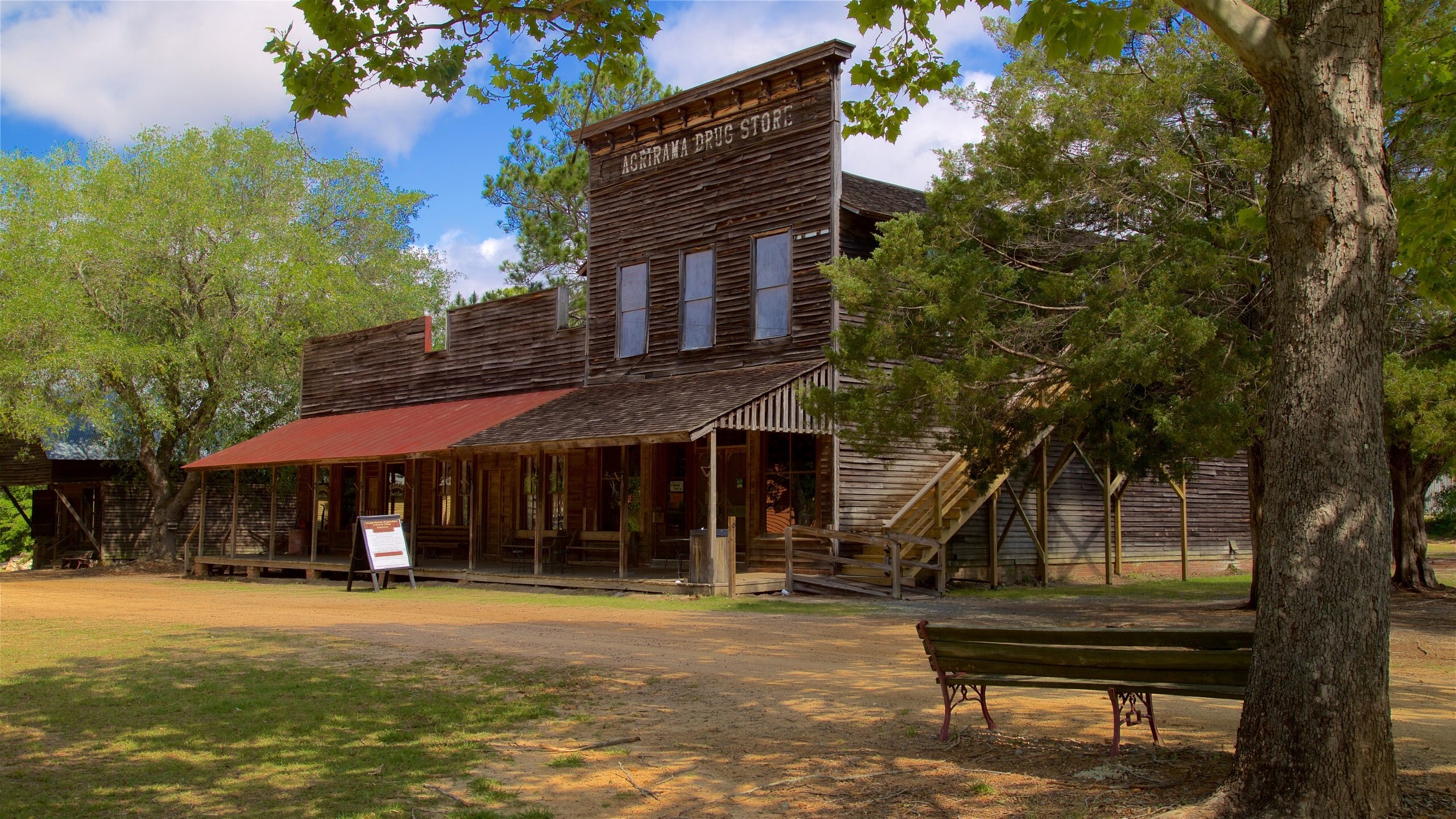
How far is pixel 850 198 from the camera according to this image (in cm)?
A: 1947

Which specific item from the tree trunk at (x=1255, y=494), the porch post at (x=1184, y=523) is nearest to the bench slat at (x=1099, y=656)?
the tree trunk at (x=1255, y=494)

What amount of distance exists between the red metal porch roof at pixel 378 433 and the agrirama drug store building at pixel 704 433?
0.12 metres

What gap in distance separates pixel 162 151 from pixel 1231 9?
3105 cm

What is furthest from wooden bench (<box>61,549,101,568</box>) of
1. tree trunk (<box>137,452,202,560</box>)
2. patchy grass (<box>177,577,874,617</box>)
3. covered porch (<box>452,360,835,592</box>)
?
covered porch (<box>452,360,835,592</box>)

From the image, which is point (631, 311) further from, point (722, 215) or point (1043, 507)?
point (1043, 507)

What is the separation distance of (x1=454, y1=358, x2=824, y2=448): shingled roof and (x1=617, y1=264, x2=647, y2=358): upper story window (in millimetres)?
751

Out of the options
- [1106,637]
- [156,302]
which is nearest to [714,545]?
[1106,637]

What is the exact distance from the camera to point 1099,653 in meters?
6.54

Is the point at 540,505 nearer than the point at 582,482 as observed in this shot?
Yes

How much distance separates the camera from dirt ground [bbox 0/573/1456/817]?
5.85m

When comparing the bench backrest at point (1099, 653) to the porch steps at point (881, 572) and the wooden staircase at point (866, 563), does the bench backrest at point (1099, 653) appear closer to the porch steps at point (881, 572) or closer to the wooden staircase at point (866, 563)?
the wooden staircase at point (866, 563)

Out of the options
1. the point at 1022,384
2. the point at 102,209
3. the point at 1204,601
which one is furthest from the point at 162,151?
the point at 1204,601

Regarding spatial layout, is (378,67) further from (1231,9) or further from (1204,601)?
(1204,601)

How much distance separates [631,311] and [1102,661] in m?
16.9
